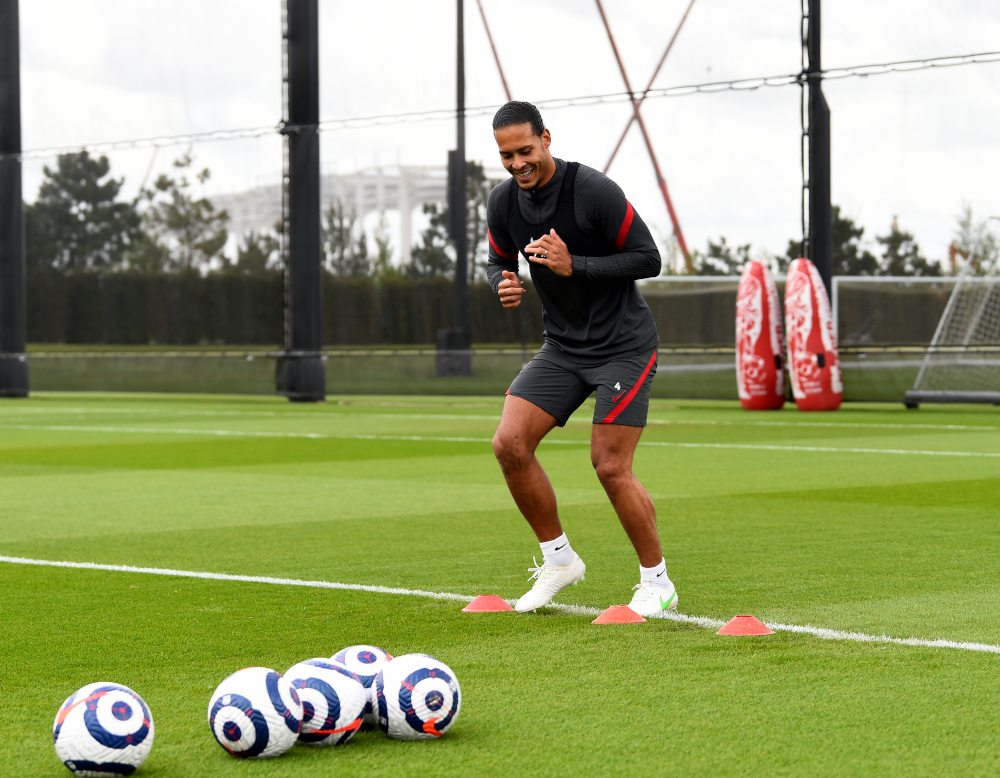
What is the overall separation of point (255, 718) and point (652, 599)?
2226 mm

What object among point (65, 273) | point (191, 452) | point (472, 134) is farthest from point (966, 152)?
point (65, 273)

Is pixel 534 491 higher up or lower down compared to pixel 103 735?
higher up

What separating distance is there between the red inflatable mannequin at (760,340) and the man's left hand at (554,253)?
15787 mm

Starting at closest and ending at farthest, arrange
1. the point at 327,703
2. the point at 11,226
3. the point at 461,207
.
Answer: the point at 327,703
the point at 461,207
the point at 11,226

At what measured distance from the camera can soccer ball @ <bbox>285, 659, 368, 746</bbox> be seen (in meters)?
3.80

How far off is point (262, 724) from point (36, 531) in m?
5.13

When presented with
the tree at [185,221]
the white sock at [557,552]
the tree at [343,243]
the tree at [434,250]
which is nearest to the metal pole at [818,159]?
the tree at [434,250]

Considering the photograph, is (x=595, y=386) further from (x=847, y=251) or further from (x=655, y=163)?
(x=655, y=163)

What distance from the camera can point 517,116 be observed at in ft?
17.7

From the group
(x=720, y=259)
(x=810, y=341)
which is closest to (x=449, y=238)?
(x=720, y=259)

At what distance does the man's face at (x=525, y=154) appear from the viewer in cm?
542

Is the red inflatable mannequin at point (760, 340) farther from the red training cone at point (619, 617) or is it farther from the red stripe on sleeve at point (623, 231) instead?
the red training cone at point (619, 617)

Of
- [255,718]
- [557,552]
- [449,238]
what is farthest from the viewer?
[449,238]

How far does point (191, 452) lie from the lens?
563 inches
